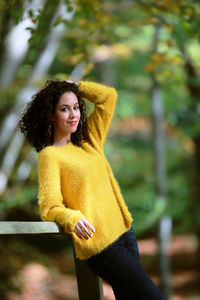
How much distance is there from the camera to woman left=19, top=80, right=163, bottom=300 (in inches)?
73.5

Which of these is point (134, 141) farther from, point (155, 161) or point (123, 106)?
point (155, 161)

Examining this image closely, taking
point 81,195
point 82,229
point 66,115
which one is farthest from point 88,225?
point 66,115

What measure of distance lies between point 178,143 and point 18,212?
445 cm

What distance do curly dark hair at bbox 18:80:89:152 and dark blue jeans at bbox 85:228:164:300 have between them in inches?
20.7

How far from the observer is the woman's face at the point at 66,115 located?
80.7 inches

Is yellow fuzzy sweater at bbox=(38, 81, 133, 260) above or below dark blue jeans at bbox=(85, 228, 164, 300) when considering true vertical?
above

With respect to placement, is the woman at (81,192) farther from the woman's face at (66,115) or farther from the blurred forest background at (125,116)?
the blurred forest background at (125,116)

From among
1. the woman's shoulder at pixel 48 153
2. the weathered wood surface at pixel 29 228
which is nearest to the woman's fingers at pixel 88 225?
the weathered wood surface at pixel 29 228

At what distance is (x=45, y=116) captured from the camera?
2.06 meters

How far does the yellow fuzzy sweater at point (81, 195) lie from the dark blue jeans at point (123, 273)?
0.14ft

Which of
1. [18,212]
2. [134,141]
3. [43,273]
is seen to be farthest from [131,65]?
[43,273]

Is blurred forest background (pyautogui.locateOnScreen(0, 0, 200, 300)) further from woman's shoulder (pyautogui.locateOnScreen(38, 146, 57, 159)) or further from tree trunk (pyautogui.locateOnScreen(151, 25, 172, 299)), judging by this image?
woman's shoulder (pyautogui.locateOnScreen(38, 146, 57, 159))

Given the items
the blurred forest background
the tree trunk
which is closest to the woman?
the blurred forest background

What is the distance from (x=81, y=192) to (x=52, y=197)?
0.13 meters
